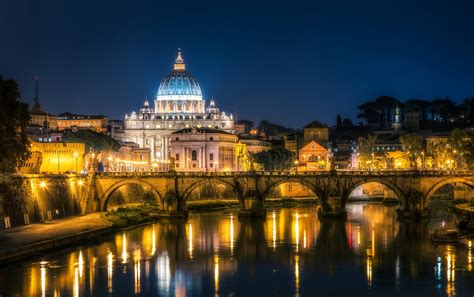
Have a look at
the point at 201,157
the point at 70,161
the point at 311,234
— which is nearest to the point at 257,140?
the point at 201,157

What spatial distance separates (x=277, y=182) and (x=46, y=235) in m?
31.8

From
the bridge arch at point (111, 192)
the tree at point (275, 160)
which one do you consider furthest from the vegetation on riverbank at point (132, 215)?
the tree at point (275, 160)

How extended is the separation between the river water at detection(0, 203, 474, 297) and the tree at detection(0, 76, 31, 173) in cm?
846

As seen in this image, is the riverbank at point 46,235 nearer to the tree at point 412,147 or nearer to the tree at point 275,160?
the tree at point 412,147

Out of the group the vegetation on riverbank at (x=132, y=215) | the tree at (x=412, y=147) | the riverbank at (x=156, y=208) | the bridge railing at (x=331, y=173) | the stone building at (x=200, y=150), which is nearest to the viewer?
the vegetation on riverbank at (x=132, y=215)

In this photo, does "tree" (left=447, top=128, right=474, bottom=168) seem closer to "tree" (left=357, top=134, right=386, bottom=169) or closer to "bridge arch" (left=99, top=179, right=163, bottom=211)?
"tree" (left=357, top=134, right=386, bottom=169)

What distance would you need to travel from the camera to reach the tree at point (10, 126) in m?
65.1

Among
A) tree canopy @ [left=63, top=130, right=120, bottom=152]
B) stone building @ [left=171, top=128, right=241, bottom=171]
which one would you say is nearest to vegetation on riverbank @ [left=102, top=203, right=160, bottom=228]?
tree canopy @ [left=63, top=130, right=120, bottom=152]

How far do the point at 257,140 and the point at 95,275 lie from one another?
126842 millimetres

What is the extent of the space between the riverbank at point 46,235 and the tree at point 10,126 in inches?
188

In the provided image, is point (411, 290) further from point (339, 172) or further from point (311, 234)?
point (339, 172)

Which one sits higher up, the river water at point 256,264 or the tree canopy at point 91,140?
the tree canopy at point 91,140

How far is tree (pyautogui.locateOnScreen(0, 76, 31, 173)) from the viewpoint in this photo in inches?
2562

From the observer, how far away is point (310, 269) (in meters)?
57.3
